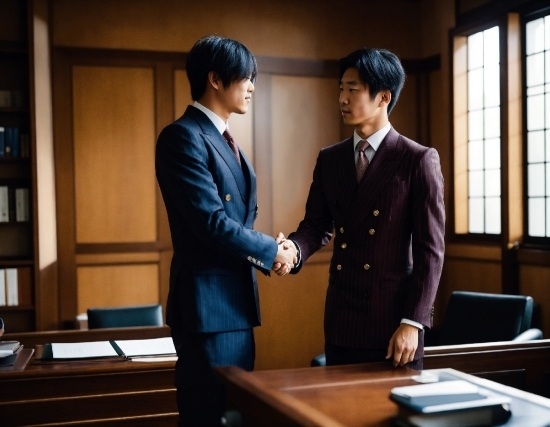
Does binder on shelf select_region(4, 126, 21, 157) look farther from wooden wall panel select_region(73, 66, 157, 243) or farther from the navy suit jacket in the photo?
the navy suit jacket

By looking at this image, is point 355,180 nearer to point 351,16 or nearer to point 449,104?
point 449,104

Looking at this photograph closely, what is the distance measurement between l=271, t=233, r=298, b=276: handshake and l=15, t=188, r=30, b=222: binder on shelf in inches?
134

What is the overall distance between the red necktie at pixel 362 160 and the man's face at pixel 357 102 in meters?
0.06

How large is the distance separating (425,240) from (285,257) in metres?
0.50

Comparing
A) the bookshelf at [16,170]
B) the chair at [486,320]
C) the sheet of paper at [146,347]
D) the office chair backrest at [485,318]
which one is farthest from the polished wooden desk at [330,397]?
the bookshelf at [16,170]

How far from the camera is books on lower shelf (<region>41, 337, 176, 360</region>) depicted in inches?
109

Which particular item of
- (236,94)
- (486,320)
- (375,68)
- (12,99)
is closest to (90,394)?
(236,94)

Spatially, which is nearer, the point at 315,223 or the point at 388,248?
the point at 388,248

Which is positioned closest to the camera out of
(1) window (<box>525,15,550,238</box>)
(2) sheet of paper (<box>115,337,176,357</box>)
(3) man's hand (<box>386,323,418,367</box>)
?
(3) man's hand (<box>386,323,418,367</box>)

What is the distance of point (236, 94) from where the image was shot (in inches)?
88.5

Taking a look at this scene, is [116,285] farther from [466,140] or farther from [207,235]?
[207,235]

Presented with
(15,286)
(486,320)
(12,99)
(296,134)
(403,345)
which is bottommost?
(486,320)

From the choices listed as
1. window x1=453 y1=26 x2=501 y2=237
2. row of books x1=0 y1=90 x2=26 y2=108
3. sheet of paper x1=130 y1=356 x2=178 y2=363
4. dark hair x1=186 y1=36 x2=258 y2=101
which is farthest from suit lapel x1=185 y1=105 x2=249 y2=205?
window x1=453 y1=26 x2=501 y2=237

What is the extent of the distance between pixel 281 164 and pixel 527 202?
2066 mm
